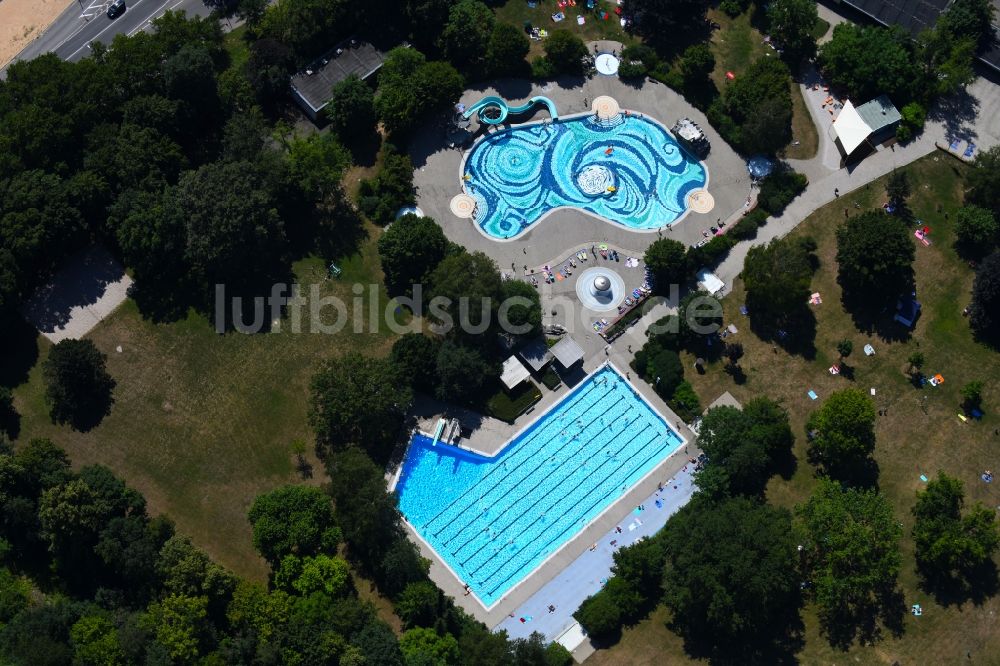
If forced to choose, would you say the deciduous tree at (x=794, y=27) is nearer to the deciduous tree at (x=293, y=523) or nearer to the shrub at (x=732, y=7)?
the shrub at (x=732, y=7)

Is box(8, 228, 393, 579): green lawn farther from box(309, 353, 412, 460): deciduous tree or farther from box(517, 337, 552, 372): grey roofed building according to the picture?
box(517, 337, 552, 372): grey roofed building

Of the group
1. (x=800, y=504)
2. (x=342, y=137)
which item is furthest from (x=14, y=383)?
(x=800, y=504)

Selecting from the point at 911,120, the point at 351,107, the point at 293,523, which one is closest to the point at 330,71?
the point at 351,107

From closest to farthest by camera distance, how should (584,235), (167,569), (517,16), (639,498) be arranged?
(167,569) < (639,498) < (584,235) < (517,16)

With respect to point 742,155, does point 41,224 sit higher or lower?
higher

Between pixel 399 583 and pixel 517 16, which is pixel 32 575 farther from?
pixel 517 16

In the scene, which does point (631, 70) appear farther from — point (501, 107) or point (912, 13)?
point (912, 13)

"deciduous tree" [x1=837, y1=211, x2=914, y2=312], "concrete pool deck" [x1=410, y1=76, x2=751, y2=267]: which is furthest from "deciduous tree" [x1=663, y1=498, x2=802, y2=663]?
"concrete pool deck" [x1=410, y1=76, x2=751, y2=267]

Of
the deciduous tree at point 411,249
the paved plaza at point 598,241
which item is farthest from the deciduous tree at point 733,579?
the deciduous tree at point 411,249
